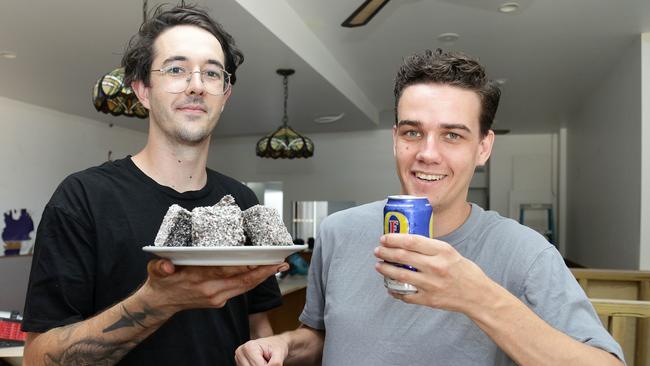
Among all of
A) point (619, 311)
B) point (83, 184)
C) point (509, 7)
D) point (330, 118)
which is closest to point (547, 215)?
point (330, 118)

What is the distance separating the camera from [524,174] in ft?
29.7

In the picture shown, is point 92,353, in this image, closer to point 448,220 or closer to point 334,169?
point 448,220

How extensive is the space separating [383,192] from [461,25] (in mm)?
5005

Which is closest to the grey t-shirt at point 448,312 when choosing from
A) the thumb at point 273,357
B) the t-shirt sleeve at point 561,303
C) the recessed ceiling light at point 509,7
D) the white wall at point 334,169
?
the t-shirt sleeve at point 561,303

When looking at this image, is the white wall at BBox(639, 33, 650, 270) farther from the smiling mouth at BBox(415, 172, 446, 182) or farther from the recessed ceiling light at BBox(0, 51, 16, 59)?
the recessed ceiling light at BBox(0, 51, 16, 59)

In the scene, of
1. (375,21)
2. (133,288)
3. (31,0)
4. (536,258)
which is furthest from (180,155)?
(375,21)

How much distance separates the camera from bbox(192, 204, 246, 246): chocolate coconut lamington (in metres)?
0.93

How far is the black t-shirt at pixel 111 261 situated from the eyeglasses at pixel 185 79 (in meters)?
0.23

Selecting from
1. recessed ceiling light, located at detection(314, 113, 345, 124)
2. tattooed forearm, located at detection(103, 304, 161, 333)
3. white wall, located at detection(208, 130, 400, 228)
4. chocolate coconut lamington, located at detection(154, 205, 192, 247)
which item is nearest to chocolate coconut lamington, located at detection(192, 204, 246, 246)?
chocolate coconut lamington, located at detection(154, 205, 192, 247)

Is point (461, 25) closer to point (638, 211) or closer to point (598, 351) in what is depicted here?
point (638, 211)

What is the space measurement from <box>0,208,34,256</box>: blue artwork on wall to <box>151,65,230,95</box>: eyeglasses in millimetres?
5690

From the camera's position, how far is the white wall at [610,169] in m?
4.26

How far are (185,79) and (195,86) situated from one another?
5 cm

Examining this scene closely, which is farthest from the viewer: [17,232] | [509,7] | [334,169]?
[334,169]
